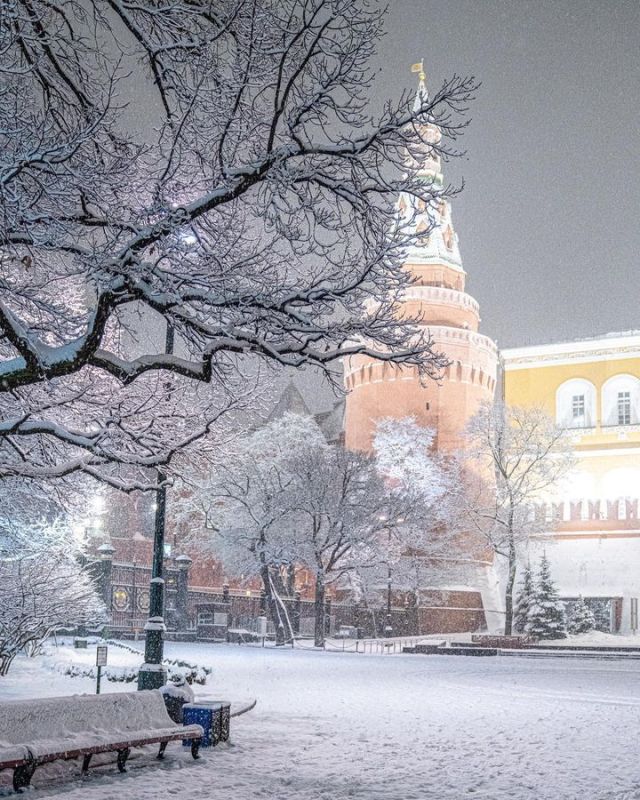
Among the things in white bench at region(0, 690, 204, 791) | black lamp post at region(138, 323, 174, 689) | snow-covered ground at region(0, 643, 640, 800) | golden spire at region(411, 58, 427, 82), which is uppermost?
golden spire at region(411, 58, 427, 82)

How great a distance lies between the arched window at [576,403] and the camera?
1827 inches

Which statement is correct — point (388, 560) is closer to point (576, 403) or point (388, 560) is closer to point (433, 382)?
point (433, 382)

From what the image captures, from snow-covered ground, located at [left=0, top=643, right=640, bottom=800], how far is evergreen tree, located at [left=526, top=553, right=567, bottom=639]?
44.6 ft

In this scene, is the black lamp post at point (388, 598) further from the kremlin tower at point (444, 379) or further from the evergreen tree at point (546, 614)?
the kremlin tower at point (444, 379)

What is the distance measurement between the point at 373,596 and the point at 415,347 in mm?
31836

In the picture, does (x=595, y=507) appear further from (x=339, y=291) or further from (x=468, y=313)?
(x=339, y=291)

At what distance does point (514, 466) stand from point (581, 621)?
279 inches

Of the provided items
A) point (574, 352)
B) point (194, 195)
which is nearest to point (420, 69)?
point (574, 352)

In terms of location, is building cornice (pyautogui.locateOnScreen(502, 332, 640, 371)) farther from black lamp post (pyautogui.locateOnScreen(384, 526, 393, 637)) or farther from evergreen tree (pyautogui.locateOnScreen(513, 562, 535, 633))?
evergreen tree (pyautogui.locateOnScreen(513, 562, 535, 633))

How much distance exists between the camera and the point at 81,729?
8.42 metres

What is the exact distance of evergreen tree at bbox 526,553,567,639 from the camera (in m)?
33.2

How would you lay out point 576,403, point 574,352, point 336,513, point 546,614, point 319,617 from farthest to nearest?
point 574,352, point 576,403, point 336,513, point 546,614, point 319,617

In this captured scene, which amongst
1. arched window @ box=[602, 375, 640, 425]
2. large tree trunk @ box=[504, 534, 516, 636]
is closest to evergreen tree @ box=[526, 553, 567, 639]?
large tree trunk @ box=[504, 534, 516, 636]

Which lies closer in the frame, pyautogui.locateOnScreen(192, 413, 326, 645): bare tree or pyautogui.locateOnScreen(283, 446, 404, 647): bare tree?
pyautogui.locateOnScreen(283, 446, 404, 647): bare tree
